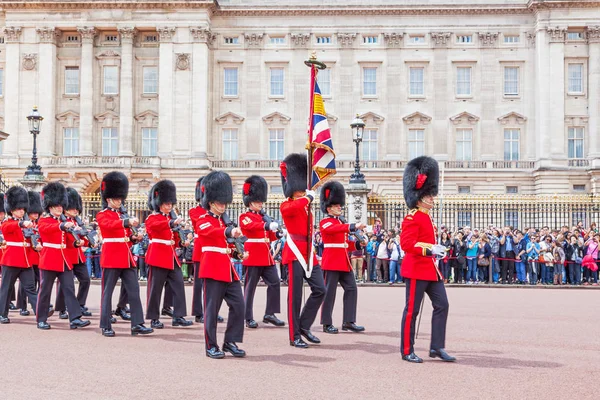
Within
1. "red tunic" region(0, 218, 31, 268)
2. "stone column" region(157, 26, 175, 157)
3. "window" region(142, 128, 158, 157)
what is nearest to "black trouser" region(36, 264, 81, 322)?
"red tunic" region(0, 218, 31, 268)

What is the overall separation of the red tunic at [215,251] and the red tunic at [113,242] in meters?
1.72

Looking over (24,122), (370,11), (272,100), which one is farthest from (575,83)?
(24,122)

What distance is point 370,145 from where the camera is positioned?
127 ft

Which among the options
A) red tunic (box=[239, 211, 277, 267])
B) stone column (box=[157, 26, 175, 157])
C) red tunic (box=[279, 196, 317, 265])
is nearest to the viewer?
red tunic (box=[279, 196, 317, 265])

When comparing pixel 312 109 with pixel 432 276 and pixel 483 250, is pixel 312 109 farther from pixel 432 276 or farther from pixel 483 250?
pixel 483 250

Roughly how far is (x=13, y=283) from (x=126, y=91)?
93.7 ft

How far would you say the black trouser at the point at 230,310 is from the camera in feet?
25.2

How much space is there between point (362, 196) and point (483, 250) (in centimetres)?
391

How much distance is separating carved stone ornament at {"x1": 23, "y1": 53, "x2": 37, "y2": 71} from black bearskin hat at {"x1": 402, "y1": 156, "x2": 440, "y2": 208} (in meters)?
34.1

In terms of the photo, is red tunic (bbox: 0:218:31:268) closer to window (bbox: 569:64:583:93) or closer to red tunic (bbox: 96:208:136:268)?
red tunic (bbox: 96:208:136:268)

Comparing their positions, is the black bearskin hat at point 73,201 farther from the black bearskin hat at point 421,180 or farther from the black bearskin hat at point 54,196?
the black bearskin hat at point 421,180

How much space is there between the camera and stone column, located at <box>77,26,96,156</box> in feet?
125

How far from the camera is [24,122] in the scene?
38.2 meters

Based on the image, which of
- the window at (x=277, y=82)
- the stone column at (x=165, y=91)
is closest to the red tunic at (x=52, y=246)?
the stone column at (x=165, y=91)
